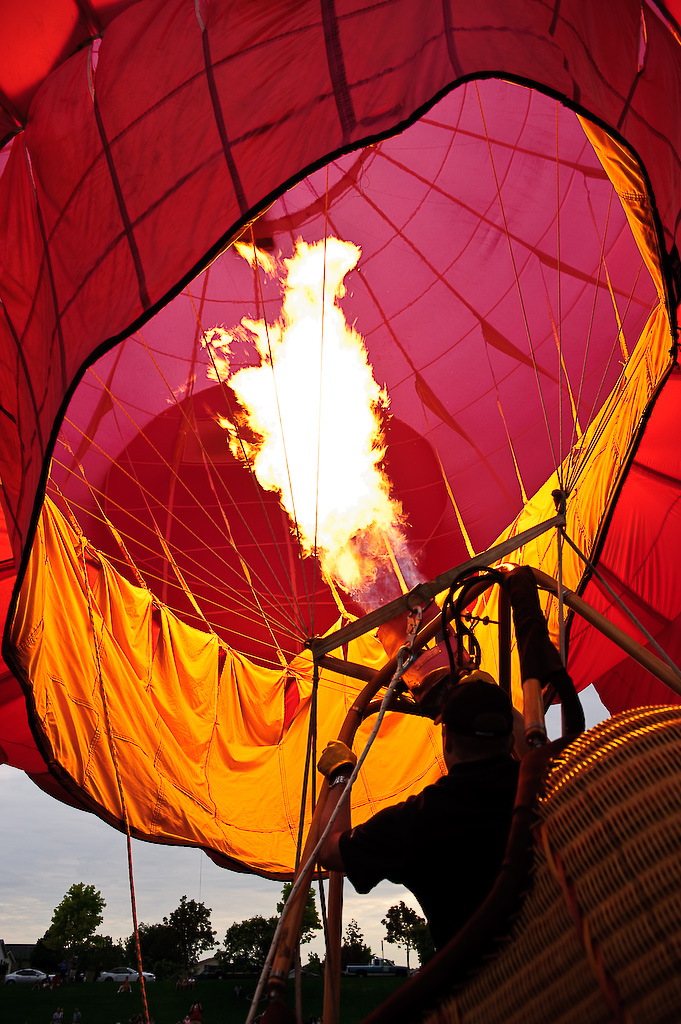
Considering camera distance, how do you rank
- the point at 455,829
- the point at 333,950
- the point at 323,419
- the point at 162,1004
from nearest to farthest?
the point at 455,829, the point at 333,950, the point at 323,419, the point at 162,1004

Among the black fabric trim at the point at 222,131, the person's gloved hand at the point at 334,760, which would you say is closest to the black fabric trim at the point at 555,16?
the black fabric trim at the point at 222,131

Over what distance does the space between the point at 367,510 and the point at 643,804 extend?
3948 mm

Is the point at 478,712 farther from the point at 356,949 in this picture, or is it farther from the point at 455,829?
the point at 356,949

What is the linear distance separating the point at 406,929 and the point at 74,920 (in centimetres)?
1215

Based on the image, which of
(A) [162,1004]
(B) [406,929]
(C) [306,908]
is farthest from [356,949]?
(C) [306,908]

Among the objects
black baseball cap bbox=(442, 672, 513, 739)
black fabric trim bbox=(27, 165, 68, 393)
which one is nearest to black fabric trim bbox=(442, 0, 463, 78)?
Result: black fabric trim bbox=(27, 165, 68, 393)

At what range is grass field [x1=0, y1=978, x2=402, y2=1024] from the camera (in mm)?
7770

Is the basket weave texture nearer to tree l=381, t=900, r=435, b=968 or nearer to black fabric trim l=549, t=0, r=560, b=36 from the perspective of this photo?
black fabric trim l=549, t=0, r=560, b=36

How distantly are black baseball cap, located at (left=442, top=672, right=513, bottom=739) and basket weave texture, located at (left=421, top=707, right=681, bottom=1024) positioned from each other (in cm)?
33

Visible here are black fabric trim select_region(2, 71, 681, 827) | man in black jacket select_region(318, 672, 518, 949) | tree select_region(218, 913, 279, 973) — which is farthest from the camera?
tree select_region(218, 913, 279, 973)

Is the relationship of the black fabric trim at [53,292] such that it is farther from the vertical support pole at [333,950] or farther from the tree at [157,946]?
the tree at [157,946]

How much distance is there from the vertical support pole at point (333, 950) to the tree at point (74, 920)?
28.9m

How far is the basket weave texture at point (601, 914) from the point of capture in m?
0.76

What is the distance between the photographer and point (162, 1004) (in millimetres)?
9203
